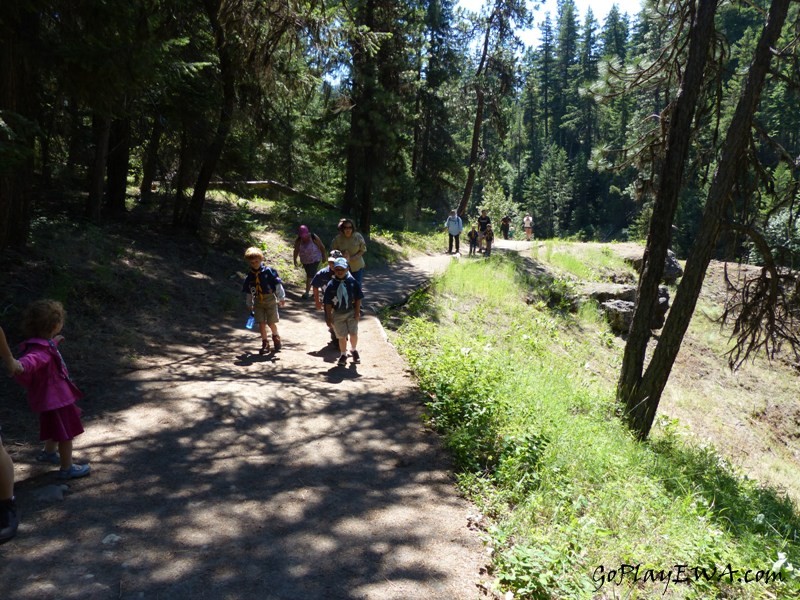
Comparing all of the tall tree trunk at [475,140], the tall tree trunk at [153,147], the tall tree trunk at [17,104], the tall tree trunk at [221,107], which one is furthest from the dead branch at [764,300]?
the tall tree trunk at [475,140]

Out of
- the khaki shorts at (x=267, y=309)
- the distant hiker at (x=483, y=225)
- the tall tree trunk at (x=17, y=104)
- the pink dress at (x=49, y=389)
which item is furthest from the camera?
the distant hiker at (x=483, y=225)

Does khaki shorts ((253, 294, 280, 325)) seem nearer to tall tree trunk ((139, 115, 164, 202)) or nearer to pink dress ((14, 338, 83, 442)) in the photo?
pink dress ((14, 338, 83, 442))

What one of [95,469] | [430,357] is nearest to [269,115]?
[430,357]

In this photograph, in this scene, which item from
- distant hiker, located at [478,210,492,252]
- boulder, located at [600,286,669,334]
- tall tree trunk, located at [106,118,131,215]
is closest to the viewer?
tall tree trunk, located at [106,118,131,215]

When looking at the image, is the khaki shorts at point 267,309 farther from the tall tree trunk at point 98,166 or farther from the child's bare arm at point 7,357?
the tall tree trunk at point 98,166

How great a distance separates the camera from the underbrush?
3.66m

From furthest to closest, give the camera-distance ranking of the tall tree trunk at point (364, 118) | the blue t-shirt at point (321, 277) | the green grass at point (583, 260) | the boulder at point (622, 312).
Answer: the green grass at point (583, 260) < the tall tree trunk at point (364, 118) < the boulder at point (622, 312) < the blue t-shirt at point (321, 277)

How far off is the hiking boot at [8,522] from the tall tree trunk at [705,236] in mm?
7730

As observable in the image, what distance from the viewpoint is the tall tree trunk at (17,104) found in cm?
755

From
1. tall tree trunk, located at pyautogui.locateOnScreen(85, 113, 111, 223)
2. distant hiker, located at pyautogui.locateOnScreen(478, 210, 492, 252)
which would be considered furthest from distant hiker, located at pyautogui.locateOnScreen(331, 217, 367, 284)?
distant hiker, located at pyautogui.locateOnScreen(478, 210, 492, 252)

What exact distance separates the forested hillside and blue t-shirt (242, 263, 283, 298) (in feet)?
10.3

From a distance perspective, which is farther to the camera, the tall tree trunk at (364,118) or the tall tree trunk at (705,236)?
the tall tree trunk at (364,118)

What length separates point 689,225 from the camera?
55.8 metres

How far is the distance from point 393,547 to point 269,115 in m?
13.7
